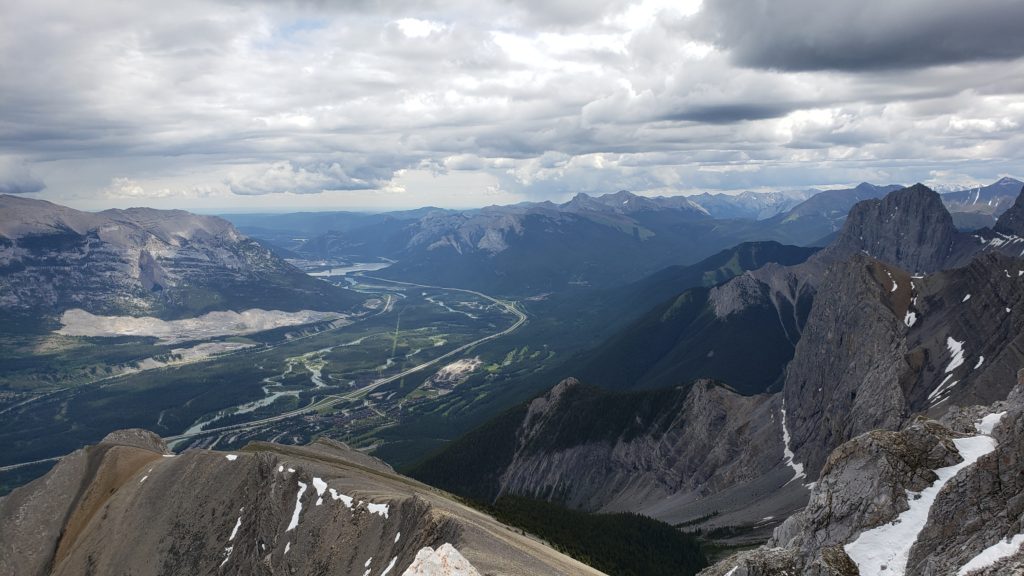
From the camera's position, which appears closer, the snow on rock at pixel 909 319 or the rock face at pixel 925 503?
the rock face at pixel 925 503

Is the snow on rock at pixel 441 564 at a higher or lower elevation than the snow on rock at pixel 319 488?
higher

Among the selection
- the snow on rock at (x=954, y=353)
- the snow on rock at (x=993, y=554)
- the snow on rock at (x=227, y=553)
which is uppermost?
the snow on rock at (x=993, y=554)

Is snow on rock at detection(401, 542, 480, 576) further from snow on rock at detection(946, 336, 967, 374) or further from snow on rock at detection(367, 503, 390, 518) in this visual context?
snow on rock at detection(946, 336, 967, 374)

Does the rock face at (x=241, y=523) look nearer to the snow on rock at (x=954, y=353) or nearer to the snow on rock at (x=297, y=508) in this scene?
the snow on rock at (x=297, y=508)

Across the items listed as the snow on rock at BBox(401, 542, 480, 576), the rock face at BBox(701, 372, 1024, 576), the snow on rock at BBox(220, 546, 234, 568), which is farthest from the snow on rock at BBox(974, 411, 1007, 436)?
the snow on rock at BBox(220, 546, 234, 568)

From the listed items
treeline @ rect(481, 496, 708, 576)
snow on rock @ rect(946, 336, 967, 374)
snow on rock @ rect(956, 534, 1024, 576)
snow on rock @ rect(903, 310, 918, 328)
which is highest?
snow on rock @ rect(956, 534, 1024, 576)

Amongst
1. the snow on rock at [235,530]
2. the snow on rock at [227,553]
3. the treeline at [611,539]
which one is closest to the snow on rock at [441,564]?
the snow on rock at [227,553]

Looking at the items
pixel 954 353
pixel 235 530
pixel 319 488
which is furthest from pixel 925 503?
pixel 954 353
